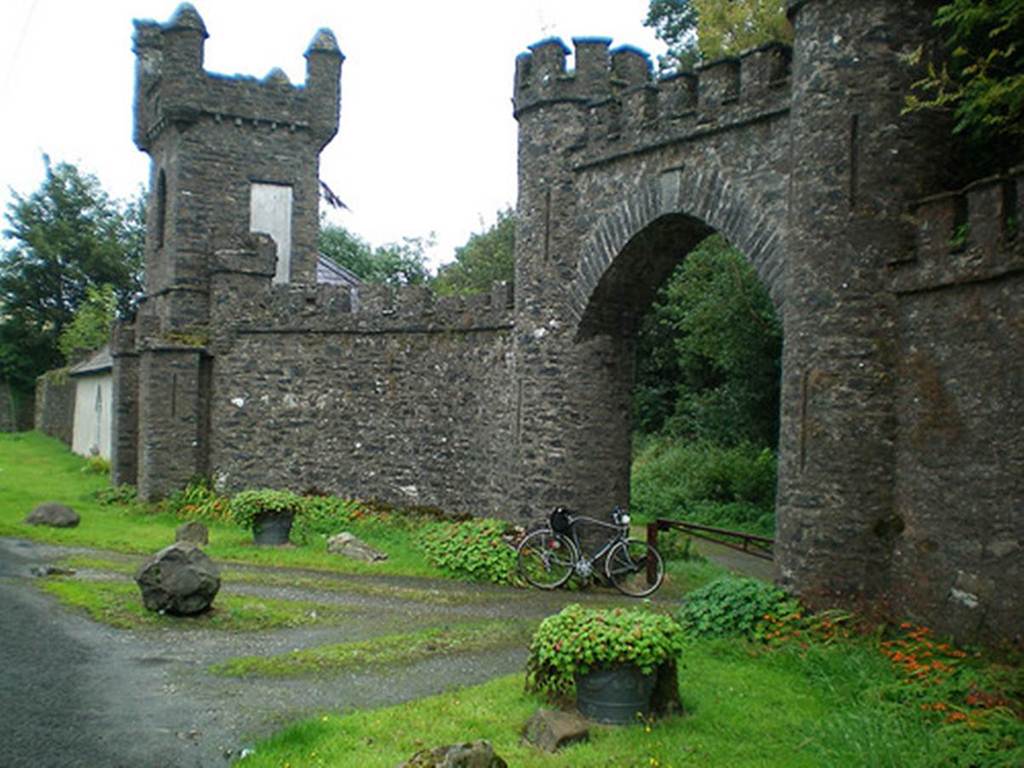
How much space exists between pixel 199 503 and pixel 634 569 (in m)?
A: 8.82

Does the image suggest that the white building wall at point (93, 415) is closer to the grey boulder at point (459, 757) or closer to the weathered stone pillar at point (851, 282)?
the weathered stone pillar at point (851, 282)

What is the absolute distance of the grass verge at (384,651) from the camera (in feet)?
27.6

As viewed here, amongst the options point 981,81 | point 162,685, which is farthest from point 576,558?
point 981,81

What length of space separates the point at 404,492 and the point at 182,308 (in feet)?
20.2

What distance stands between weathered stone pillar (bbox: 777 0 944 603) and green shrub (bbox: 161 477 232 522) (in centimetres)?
1143

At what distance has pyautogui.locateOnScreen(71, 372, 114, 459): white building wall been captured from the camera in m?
27.4

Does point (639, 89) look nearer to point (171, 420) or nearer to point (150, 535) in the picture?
point (150, 535)

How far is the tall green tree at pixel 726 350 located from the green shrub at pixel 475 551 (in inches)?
292

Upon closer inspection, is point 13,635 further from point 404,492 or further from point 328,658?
point 404,492

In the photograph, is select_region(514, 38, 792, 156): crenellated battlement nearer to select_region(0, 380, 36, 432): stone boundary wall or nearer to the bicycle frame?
the bicycle frame

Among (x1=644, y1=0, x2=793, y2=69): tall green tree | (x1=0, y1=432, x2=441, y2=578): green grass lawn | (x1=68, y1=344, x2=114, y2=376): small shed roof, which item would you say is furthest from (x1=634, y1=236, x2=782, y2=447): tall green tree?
(x1=68, y1=344, x2=114, y2=376): small shed roof

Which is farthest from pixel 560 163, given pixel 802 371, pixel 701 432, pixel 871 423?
pixel 701 432

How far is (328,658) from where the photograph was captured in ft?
28.8

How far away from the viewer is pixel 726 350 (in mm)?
21375
